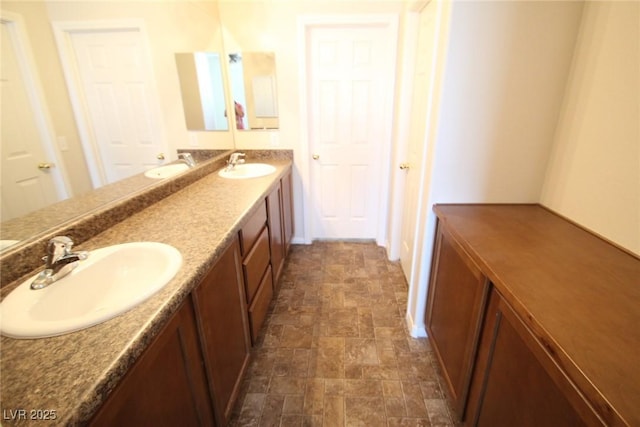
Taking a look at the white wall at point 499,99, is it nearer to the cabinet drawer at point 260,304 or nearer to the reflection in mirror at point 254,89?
the cabinet drawer at point 260,304

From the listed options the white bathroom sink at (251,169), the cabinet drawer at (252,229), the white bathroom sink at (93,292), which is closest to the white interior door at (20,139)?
the white bathroom sink at (93,292)

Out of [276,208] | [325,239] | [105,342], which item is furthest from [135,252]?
[325,239]

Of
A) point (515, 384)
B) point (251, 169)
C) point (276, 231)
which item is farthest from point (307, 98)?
point (515, 384)

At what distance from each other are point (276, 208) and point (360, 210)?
3.69 feet

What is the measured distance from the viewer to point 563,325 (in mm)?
A: 726

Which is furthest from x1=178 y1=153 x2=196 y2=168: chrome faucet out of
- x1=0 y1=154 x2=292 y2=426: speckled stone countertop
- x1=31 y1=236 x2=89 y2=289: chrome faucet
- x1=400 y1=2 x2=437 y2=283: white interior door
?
x1=400 y1=2 x2=437 y2=283: white interior door

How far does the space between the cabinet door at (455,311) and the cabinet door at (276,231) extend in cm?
109

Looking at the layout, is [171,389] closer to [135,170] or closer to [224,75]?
[135,170]

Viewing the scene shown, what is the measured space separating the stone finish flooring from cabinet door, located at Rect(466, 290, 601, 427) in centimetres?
39

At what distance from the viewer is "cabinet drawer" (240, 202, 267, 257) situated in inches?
57.3

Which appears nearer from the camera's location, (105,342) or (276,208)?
(105,342)

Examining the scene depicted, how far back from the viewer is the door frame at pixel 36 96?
2.91 ft

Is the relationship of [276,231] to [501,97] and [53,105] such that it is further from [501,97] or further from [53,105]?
→ [501,97]

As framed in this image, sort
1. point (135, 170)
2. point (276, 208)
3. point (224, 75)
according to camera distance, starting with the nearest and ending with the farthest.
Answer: point (135, 170) → point (276, 208) → point (224, 75)
